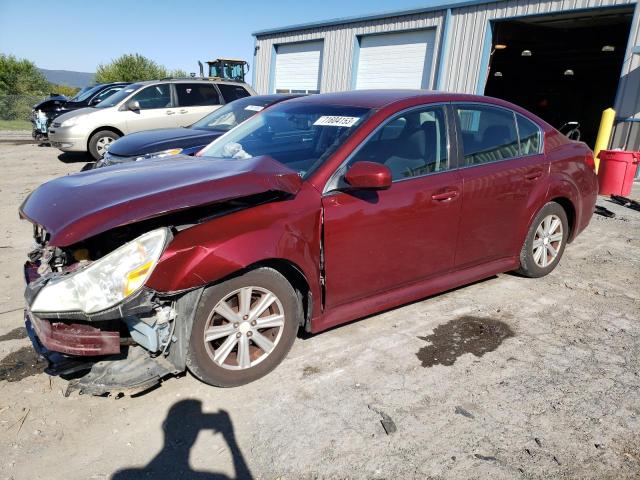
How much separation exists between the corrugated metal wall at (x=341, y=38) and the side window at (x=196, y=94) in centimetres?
680

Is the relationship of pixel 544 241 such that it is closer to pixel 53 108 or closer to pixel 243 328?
pixel 243 328

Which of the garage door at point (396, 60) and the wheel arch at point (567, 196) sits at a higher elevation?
the garage door at point (396, 60)

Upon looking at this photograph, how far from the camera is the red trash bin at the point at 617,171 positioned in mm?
9055

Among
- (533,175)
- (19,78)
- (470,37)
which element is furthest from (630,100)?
(19,78)

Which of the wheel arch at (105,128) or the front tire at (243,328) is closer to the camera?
the front tire at (243,328)

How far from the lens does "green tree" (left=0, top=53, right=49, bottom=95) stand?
130ft

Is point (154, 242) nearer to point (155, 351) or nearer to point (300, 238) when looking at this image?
point (155, 351)

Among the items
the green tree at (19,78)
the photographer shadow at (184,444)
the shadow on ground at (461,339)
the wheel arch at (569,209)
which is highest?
the green tree at (19,78)

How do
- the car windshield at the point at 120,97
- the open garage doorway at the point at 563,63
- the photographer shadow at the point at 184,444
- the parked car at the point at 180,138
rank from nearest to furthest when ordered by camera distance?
the photographer shadow at the point at 184,444 → the parked car at the point at 180,138 → the car windshield at the point at 120,97 → the open garage doorway at the point at 563,63

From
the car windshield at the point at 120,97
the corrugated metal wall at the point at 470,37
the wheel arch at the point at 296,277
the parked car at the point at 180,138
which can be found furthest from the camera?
the corrugated metal wall at the point at 470,37

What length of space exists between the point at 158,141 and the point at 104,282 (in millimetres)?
4923

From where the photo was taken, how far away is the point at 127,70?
54156 millimetres

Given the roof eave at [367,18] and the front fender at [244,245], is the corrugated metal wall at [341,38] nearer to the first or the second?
the roof eave at [367,18]

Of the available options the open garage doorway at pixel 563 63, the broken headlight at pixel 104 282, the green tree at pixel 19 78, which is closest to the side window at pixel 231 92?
the open garage doorway at pixel 563 63
